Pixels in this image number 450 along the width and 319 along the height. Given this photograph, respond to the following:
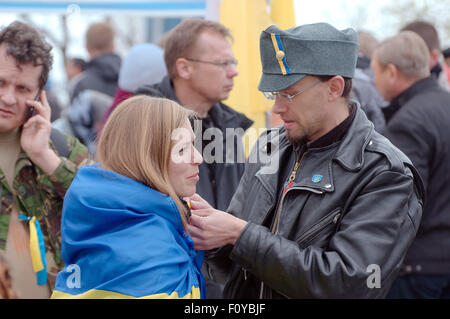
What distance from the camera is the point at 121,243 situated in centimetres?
228

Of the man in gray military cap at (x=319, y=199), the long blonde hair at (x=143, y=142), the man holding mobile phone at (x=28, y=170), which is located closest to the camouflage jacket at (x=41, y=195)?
the man holding mobile phone at (x=28, y=170)

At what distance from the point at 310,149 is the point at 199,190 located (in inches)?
48.1

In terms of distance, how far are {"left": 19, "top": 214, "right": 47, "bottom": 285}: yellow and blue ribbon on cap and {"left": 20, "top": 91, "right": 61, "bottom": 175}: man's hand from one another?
0.91 feet

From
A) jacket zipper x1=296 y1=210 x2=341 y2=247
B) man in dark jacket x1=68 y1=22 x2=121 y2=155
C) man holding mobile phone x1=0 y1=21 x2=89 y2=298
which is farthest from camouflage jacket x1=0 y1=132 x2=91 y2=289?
man in dark jacket x1=68 y1=22 x2=121 y2=155

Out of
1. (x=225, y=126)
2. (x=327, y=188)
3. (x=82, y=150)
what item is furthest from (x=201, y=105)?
(x=327, y=188)

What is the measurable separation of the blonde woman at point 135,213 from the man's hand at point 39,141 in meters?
0.59

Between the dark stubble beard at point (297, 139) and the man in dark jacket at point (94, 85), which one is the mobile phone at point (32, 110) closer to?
the dark stubble beard at point (297, 139)

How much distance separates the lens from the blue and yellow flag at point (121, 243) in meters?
2.24

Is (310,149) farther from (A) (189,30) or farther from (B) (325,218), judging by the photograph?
(A) (189,30)

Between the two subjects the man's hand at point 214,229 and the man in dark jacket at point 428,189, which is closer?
the man's hand at point 214,229

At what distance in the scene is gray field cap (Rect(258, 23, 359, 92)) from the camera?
8.29 ft

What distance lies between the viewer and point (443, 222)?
163 inches

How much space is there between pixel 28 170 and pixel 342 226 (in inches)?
66.6
